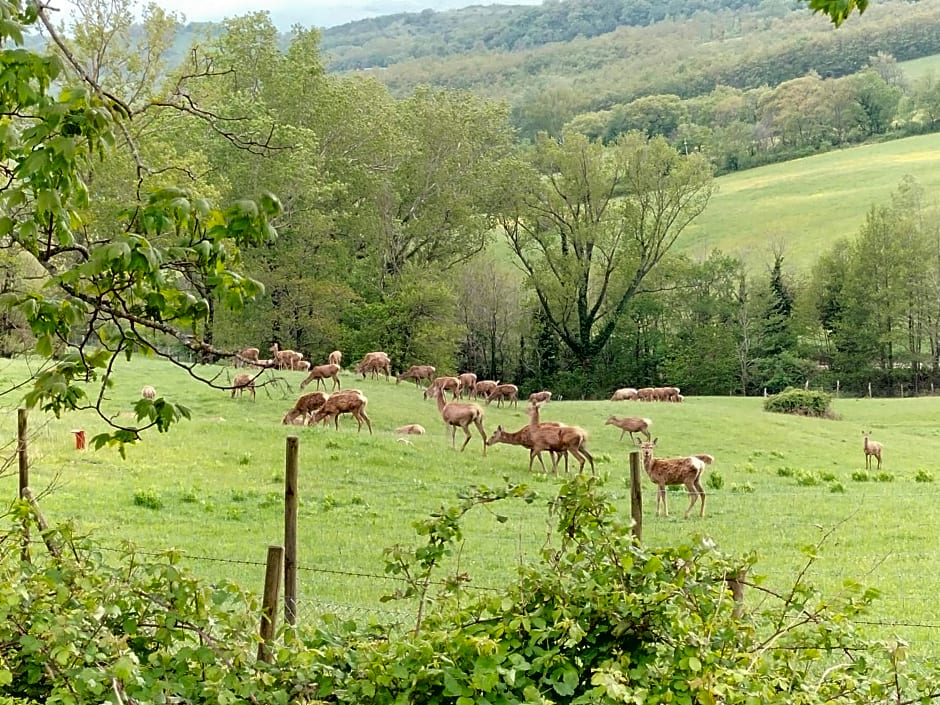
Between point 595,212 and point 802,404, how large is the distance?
19397 millimetres

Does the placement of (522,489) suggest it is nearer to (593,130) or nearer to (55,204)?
(55,204)

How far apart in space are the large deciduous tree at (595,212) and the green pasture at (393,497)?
23546mm

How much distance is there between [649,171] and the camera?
46.2 meters

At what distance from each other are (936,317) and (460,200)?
96.8 ft

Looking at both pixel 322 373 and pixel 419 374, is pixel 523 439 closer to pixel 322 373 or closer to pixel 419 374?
pixel 322 373

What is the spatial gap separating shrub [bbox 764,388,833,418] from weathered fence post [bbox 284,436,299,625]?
2850 cm

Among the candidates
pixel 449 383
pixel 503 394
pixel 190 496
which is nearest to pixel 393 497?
pixel 190 496

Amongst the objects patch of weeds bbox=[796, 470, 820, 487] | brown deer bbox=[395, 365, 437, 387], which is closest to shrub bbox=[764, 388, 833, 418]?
brown deer bbox=[395, 365, 437, 387]

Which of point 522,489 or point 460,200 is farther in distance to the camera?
point 460,200

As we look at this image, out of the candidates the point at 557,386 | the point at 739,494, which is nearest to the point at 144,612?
the point at 739,494

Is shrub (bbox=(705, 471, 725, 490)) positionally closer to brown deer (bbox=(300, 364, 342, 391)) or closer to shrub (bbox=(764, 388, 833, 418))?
brown deer (bbox=(300, 364, 342, 391))

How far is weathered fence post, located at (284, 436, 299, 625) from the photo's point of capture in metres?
5.94

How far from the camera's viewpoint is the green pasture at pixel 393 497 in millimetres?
10453

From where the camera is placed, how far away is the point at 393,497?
1491 cm
